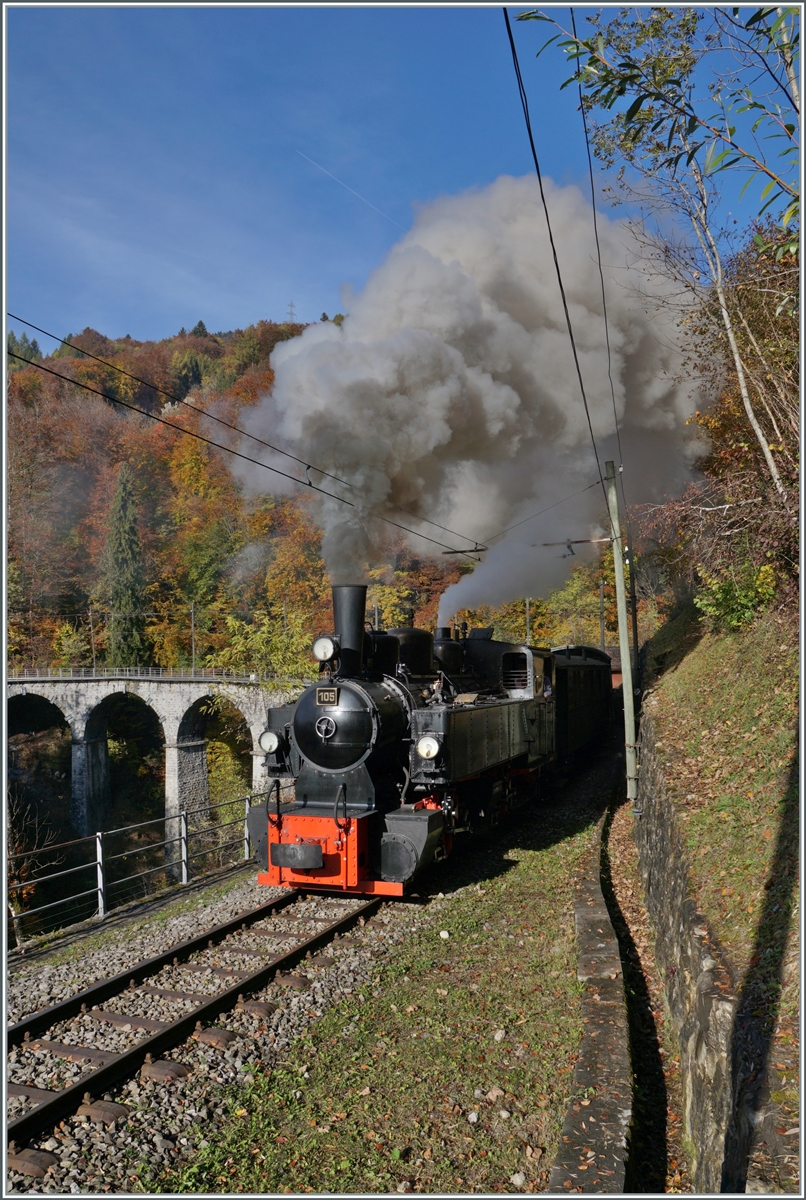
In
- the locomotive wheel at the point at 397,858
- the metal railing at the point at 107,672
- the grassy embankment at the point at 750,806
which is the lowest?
the locomotive wheel at the point at 397,858

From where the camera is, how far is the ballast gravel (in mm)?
3797

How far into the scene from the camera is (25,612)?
41.6 m

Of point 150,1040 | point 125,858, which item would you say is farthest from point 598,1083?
point 125,858

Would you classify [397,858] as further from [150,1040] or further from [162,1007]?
[150,1040]

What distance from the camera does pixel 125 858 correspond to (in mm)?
29453

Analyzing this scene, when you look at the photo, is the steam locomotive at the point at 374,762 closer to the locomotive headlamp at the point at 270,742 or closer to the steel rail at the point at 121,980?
the locomotive headlamp at the point at 270,742

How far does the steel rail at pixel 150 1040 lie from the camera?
3998 mm

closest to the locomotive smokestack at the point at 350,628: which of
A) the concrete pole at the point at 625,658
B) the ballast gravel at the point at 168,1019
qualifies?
the ballast gravel at the point at 168,1019

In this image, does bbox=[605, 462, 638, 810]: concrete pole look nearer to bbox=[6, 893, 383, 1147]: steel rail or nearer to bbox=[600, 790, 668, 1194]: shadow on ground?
bbox=[600, 790, 668, 1194]: shadow on ground

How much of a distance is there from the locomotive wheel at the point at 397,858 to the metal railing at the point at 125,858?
1737mm

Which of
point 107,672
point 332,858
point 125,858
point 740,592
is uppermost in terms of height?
point 740,592

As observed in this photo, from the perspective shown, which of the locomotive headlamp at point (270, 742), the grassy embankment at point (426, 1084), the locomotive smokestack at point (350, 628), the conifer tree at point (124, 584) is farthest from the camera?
the conifer tree at point (124, 584)

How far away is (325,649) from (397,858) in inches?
89.0

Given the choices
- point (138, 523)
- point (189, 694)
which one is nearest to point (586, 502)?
point (189, 694)
